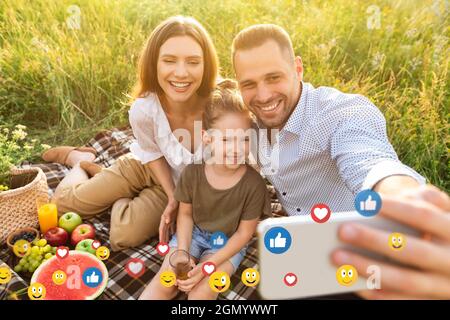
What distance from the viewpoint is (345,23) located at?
1777mm

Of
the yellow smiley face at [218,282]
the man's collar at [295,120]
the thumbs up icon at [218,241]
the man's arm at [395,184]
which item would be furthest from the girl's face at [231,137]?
the man's arm at [395,184]

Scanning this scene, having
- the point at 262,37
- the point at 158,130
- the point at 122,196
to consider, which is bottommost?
the point at 122,196

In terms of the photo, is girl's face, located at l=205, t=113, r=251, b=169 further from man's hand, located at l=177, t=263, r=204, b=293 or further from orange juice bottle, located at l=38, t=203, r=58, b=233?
orange juice bottle, located at l=38, t=203, r=58, b=233

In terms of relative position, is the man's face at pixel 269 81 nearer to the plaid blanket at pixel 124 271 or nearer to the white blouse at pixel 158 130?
the white blouse at pixel 158 130

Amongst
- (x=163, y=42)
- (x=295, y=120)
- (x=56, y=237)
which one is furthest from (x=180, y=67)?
(x=56, y=237)

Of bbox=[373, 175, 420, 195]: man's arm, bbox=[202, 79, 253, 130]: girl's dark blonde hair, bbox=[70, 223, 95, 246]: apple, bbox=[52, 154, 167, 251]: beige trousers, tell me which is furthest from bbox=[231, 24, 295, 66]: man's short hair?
bbox=[70, 223, 95, 246]: apple

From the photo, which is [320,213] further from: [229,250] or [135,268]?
[135,268]

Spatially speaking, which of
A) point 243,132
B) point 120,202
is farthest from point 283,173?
point 120,202

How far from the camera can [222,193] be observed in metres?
1.13

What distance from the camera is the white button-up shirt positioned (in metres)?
0.83

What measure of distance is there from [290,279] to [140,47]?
1.73 meters

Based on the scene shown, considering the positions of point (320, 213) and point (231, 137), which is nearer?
point (320, 213)

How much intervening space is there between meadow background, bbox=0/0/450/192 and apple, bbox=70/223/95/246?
0.42 m

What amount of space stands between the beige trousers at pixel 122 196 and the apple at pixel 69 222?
7cm
